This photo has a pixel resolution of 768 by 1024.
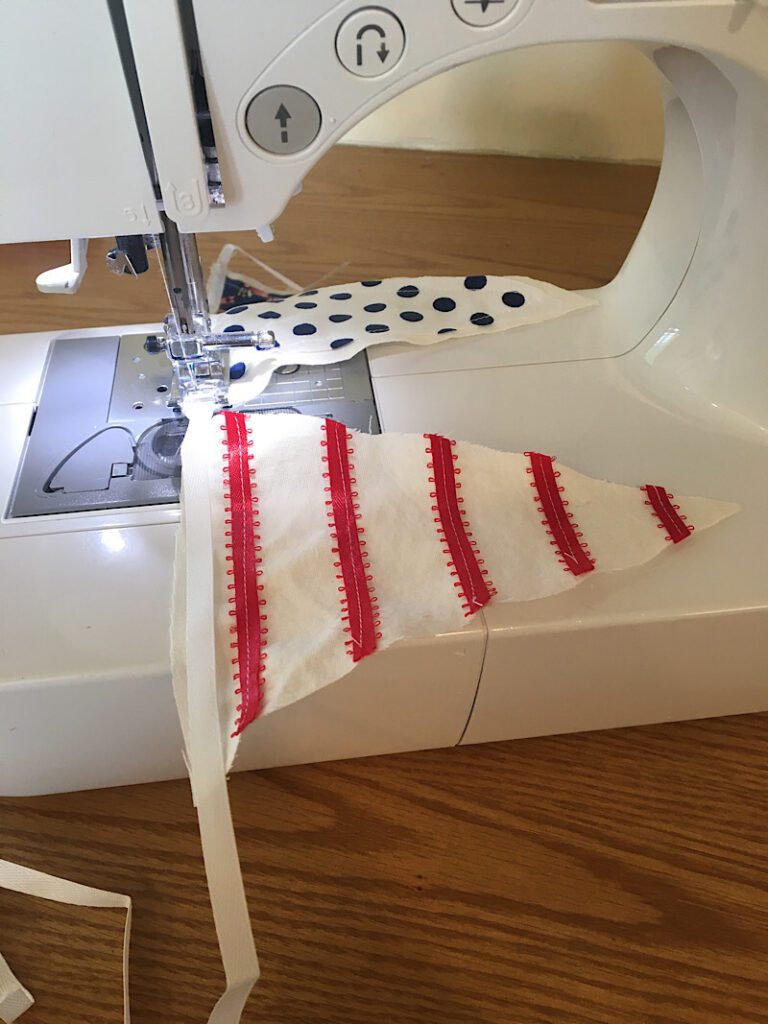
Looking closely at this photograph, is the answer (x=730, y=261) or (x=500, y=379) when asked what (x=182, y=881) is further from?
(x=730, y=261)

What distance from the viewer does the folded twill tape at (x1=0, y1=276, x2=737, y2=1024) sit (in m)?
0.53

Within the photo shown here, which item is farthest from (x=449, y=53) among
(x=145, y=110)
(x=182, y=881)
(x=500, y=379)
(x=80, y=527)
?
(x=182, y=881)

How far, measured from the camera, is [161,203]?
0.56 meters

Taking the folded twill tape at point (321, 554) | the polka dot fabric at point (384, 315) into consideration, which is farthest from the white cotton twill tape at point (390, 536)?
the polka dot fabric at point (384, 315)

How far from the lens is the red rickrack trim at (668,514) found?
0.62 metres

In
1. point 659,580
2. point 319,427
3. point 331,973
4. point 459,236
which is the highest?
point 459,236

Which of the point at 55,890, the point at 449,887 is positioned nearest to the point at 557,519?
the point at 449,887

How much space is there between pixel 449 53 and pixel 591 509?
33 centimetres

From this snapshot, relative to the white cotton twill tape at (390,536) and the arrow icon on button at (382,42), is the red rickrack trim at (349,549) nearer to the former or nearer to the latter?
the white cotton twill tape at (390,536)

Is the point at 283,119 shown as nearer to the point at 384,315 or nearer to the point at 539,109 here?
the point at 384,315

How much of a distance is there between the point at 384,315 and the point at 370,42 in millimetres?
321

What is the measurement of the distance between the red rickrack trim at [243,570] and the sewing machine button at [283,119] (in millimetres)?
212

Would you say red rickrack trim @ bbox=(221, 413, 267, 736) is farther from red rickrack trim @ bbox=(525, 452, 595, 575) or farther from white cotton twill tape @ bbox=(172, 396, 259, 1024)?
red rickrack trim @ bbox=(525, 452, 595, 575)

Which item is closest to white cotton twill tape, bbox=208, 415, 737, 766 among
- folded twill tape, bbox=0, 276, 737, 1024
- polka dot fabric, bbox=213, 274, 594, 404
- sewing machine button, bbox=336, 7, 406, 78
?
folded twill tape, bbox=0, 276, 737, 1024
